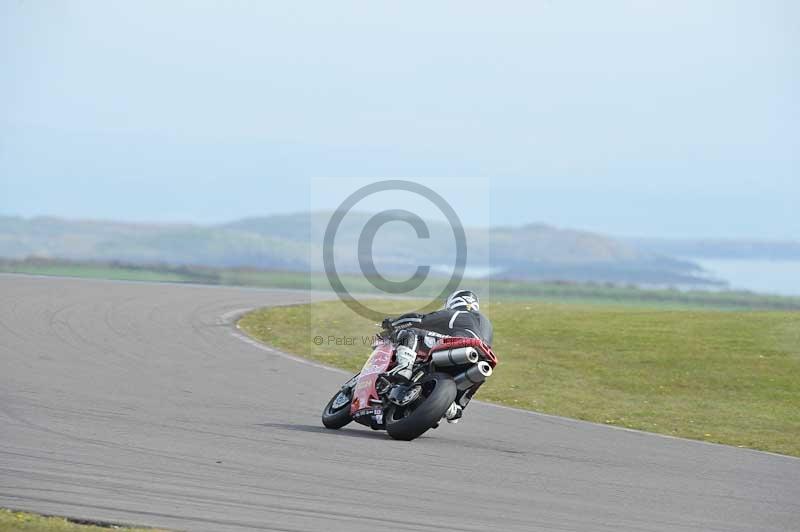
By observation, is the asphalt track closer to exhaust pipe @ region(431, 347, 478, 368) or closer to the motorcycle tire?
the motorcycle tire

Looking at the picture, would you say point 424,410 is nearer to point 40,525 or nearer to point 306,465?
point 306,465

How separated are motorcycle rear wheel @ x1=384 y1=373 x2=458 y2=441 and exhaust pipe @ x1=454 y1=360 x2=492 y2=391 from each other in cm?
15

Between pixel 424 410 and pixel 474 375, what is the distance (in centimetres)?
74

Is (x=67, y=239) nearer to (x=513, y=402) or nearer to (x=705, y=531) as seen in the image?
(x=513, y=402)

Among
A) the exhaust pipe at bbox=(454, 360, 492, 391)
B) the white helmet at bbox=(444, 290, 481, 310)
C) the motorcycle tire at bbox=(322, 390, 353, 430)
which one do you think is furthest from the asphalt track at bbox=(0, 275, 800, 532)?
the white helmet at bbox=(444, 290, 481, 310)

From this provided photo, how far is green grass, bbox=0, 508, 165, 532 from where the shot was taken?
756 centimetres

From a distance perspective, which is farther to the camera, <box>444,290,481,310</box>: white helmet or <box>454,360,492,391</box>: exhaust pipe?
<box>444,290,481,310</box>: white helmet

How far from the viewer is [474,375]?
12.2 m

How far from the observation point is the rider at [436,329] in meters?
12.2

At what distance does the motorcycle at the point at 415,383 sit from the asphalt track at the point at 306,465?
0.79 feet

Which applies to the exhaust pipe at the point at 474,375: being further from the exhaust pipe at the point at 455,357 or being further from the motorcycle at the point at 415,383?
the exhaust pipe at the point at 455,357

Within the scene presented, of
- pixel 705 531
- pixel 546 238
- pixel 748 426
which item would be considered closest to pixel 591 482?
pixel 705 531

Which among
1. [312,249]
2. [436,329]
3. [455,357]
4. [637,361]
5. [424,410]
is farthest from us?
[312,249]

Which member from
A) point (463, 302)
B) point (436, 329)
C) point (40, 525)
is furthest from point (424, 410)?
point (40, 525)
